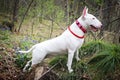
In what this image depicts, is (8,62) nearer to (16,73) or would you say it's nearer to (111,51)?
(16,73)

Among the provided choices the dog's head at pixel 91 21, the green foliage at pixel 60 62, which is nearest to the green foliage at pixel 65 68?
the green foliage at pixel 60 62

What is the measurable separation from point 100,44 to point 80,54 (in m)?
0.57

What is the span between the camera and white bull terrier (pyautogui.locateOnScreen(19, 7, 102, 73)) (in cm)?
564

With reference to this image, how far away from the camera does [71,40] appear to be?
5777mm

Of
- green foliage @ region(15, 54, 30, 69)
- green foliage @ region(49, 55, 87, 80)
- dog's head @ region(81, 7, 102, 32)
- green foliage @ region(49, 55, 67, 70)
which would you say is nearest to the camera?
dog's head @ region(81, 7, 102, 32)

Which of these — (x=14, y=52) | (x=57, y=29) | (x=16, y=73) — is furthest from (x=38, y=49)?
(x=57, y=29)

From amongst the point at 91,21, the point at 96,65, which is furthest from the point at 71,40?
the point at 96,65

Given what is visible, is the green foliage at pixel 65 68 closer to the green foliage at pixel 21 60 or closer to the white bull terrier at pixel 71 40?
the white bull terrier at pixel 71 40

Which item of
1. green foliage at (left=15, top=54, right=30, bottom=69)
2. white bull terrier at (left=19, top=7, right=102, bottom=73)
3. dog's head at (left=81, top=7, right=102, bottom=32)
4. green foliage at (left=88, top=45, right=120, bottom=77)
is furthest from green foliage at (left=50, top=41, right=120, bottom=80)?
green foliage at (left=15, top=54, right=30, bottom=69)

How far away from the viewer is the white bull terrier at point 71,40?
18.5ft

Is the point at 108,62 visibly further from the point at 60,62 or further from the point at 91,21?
the point at 60,62

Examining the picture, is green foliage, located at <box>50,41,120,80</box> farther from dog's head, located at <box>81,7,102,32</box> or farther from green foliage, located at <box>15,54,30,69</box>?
green foliage, located at <box>15,54,30,69</box>

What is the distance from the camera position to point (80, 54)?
6789 mm

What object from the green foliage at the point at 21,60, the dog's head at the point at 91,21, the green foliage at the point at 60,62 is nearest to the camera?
the dog's head at the point at 91,21
